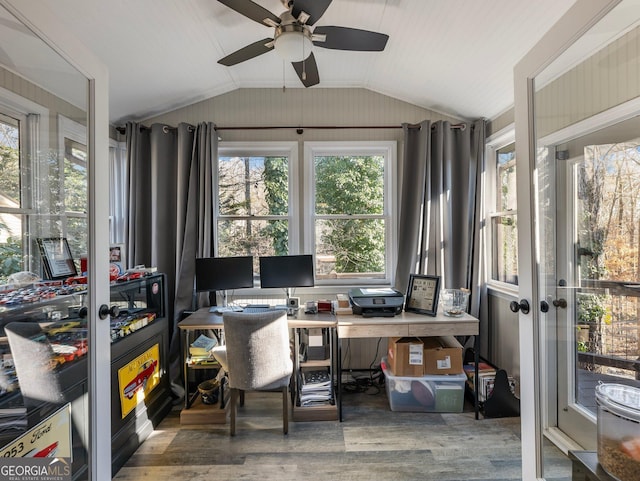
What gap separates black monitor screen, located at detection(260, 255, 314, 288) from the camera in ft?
8.71

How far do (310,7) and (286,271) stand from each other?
6.07 ft

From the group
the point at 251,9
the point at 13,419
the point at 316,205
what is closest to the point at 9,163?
the point at 13,419

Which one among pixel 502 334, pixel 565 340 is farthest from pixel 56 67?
pixel 502 334

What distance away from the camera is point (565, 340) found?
1538 millimetres

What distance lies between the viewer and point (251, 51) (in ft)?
6.08

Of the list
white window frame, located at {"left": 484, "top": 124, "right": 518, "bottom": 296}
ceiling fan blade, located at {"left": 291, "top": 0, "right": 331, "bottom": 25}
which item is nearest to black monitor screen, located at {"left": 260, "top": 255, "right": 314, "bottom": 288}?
white window frame, located at {"left": 484, "top": 124, "right": 518, "bottom": 296}

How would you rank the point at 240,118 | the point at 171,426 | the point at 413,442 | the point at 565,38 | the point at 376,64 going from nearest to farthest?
the point at 565,38, the point at 413,442, the point at 171,426, the point at 376,64, the point at 240,118

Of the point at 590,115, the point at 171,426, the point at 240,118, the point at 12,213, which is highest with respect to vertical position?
the point at 240,118

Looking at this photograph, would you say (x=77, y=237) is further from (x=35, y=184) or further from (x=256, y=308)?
(x=256, y=308)

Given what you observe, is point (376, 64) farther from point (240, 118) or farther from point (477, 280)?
point (477, 280)

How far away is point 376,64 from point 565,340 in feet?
7.60

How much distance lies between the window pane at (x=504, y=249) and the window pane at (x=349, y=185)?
1.05 metres

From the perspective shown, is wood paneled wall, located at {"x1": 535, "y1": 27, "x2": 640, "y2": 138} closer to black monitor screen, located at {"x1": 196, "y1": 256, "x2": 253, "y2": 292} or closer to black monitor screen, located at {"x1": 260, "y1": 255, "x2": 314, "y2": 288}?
black monitor screen, located at {"x1": 260, "y1": 255, "x2": 314, "y2": 288}

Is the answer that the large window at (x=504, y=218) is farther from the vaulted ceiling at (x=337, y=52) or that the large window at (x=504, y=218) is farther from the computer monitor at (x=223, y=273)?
the computer monitor at (x=223, y=273)
